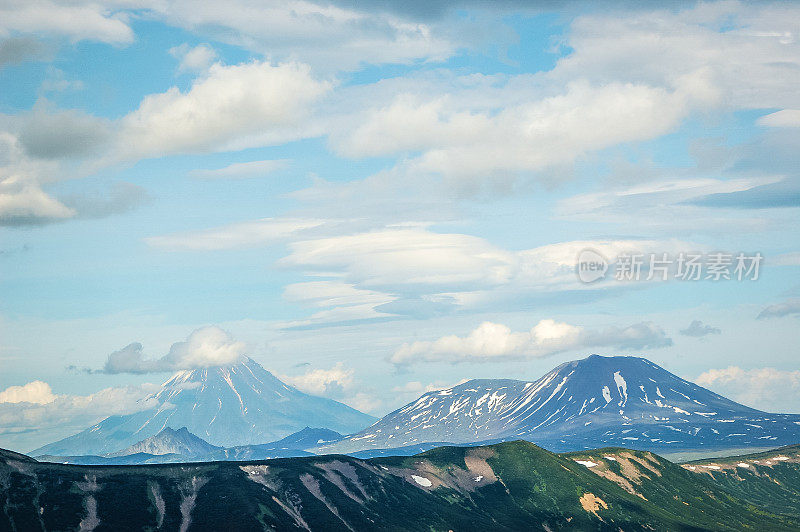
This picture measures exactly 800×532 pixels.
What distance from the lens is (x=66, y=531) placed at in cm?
19712

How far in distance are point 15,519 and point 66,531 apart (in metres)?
12.6

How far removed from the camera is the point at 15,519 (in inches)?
7697
